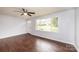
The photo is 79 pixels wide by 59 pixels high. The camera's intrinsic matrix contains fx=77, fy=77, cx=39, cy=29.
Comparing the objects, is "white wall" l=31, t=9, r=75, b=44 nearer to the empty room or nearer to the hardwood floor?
the empty room

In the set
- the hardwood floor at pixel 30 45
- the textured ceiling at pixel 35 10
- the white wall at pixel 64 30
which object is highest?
the textured ceiling at pixel 35 10

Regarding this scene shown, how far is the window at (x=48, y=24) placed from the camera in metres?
1.59

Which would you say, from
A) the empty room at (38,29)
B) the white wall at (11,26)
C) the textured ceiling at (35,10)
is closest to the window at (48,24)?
the empty room at (38,29)

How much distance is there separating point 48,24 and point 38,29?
25 centimetres

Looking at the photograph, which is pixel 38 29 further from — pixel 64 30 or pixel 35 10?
pixel 64 30

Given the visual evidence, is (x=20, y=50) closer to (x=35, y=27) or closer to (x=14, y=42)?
(x=14, y=42)

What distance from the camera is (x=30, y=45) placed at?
1716mm

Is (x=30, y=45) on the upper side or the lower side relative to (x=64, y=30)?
lower

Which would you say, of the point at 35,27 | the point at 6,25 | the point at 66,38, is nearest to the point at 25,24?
the point at 35,27

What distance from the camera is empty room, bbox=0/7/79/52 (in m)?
1.51

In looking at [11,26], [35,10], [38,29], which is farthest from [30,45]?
[35,10]

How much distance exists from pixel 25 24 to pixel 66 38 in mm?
922

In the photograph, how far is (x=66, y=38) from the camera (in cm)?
160

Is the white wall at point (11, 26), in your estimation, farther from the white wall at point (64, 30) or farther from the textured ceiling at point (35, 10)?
the white wall at point (64, 30)
